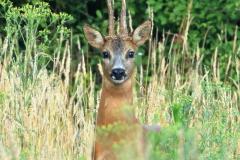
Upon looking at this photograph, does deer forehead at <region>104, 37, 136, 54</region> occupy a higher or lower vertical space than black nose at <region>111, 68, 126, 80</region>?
higher

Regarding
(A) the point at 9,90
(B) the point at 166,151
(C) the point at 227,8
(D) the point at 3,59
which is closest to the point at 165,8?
(C) the point at 227,8

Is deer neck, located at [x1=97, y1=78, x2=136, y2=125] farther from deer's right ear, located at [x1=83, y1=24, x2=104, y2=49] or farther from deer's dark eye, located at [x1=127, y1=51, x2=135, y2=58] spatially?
deer's right ear, located at [x1=83, y1=24, x2=104, y2=49]

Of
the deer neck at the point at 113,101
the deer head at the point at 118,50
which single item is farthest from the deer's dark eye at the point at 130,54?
the deer neck at the point at 113,101

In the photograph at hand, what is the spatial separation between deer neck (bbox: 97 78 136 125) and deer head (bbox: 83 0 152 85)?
0.05 metres

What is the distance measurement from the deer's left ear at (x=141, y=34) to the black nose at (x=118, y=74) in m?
0.60

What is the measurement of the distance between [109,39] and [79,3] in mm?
6881

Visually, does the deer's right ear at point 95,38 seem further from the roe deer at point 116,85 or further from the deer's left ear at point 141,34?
the deer's left ear at point 141,34

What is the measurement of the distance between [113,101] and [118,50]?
0.60 metres

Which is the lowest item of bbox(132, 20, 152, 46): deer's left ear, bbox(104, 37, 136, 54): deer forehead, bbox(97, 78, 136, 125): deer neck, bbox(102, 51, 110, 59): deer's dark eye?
bbox(97, 78, 136, 125): deer neck

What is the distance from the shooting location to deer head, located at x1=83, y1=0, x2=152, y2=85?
8.68m

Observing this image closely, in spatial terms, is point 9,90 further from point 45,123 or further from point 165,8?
point 165,8

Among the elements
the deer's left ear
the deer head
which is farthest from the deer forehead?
the deer's left ear

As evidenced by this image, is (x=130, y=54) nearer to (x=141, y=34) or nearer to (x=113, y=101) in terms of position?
(x=141, y=34)

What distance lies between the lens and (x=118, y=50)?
8.95 m
